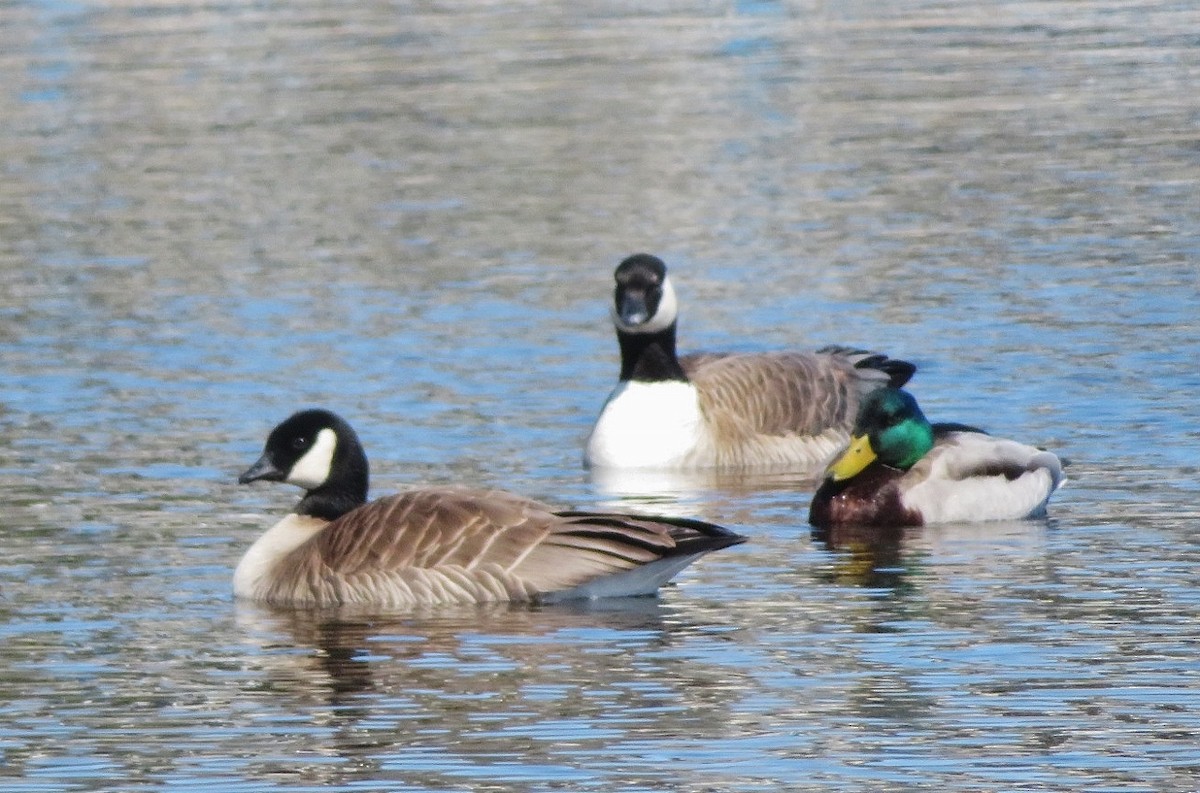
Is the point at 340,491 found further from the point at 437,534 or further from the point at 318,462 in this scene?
the point at 437,534

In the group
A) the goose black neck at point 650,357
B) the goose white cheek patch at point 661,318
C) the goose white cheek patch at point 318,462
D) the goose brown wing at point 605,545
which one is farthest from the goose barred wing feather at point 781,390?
the goose brown wing at point 605,545

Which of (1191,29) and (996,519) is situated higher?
(1191,29)

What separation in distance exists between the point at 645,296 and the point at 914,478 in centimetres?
316

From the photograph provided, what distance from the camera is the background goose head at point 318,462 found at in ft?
45.0

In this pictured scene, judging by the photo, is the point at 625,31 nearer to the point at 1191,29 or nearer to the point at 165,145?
the point at 1191,29

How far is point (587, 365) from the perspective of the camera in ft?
69.0

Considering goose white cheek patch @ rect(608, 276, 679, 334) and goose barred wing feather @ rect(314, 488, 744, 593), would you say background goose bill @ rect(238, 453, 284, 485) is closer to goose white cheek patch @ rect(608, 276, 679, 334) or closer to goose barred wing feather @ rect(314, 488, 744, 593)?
goose barred wing feather @ rect(314, 488, 744, 593)

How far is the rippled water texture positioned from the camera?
1070 centimetres

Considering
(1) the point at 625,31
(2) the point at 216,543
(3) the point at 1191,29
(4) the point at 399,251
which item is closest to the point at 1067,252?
(4) the point at 399,251

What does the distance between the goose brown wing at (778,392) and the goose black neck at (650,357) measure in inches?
13.2

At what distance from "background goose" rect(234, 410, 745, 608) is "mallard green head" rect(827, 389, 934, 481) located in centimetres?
244

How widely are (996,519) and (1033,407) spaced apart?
320 cm

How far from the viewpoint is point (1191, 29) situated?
43344mm

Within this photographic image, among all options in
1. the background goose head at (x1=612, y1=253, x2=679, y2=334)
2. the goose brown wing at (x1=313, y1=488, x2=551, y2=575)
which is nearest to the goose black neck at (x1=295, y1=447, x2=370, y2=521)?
the goose brown wing at (x1=313, y1=488, x2=551, y2=575)
